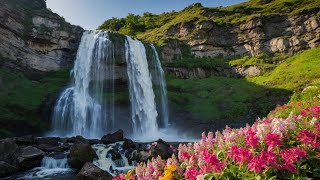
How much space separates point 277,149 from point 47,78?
48013mm

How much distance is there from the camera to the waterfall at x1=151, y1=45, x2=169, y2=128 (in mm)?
48319

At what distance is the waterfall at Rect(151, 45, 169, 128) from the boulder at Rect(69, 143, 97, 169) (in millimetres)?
24867

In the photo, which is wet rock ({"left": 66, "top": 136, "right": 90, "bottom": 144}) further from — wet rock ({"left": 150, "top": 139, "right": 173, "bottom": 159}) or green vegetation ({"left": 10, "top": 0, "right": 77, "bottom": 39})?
green vegetation ({"left": 10, "top": 0, "right": 77, "bottom": 39})

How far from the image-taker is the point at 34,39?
51312 mm

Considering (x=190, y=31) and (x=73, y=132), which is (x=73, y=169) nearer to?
(x=73, y=132)

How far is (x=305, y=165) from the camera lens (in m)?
5.44

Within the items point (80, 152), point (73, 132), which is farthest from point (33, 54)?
point (80, 152)

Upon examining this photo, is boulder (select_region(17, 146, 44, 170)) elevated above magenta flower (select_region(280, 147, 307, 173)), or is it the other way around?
magenta flower (select_region(280, 147, 307, 173))

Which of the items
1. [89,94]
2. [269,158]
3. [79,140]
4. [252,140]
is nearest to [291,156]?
[269,158]

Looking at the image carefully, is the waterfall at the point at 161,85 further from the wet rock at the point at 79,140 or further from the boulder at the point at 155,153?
the boulder at the point at 155,153

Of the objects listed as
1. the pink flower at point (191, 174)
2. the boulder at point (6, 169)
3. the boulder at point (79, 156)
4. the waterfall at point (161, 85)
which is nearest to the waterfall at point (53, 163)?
the boulder at point (79, 156)

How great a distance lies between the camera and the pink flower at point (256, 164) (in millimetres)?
5031

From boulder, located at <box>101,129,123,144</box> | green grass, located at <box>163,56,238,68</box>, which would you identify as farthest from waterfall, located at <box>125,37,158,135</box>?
boulder, located at <box>101,129,123,144</box>

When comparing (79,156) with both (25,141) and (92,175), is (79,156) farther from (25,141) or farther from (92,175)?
(25,141)
